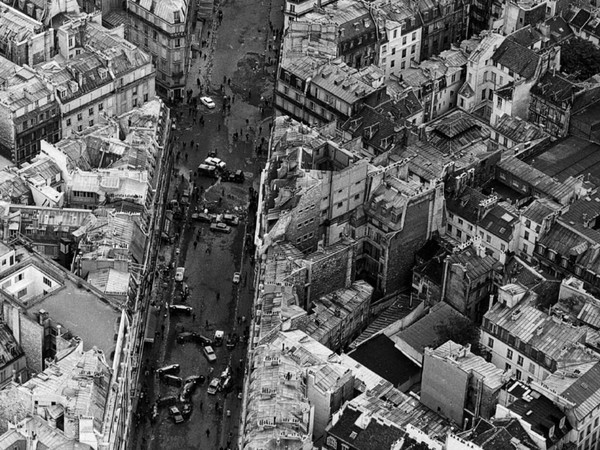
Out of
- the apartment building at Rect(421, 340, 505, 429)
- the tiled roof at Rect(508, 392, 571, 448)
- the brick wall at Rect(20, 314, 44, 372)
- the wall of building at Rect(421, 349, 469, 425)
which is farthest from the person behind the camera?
the brick wall at Rect(20, 314, 44, 372)

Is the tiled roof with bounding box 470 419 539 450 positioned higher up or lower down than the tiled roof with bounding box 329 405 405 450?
higher up

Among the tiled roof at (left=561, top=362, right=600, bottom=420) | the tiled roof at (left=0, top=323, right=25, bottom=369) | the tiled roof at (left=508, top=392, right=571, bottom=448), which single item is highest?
the tiled roof at (left=561, top=362, right=600, bottom=420)

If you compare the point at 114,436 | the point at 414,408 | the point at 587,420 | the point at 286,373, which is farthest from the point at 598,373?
the point at 114,436

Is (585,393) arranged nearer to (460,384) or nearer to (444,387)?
(460,384)

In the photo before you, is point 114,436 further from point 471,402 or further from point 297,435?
point 471,402

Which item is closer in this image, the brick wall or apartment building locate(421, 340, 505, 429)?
apartment building locate(421, 340, 505, 429)

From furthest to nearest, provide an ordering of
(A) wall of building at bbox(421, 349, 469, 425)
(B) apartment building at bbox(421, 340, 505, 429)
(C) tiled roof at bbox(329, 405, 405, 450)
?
(A) wall of building at bbox(421, 349, 469, 425) < (B) apartment building at bbox(421, 340, 505, 429) < (C) tiled roof at bbox(329, 405, 405, 450)

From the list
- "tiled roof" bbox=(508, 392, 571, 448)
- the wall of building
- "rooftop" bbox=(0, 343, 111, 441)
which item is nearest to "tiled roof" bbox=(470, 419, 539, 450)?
"tiled roof" bbox=(508, 392, 571, 448)

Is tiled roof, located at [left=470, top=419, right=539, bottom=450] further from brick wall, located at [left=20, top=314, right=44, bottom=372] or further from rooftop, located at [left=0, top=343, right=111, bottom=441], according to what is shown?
brick wall, located at [left=20, top=314, right=44, bottom=372]
